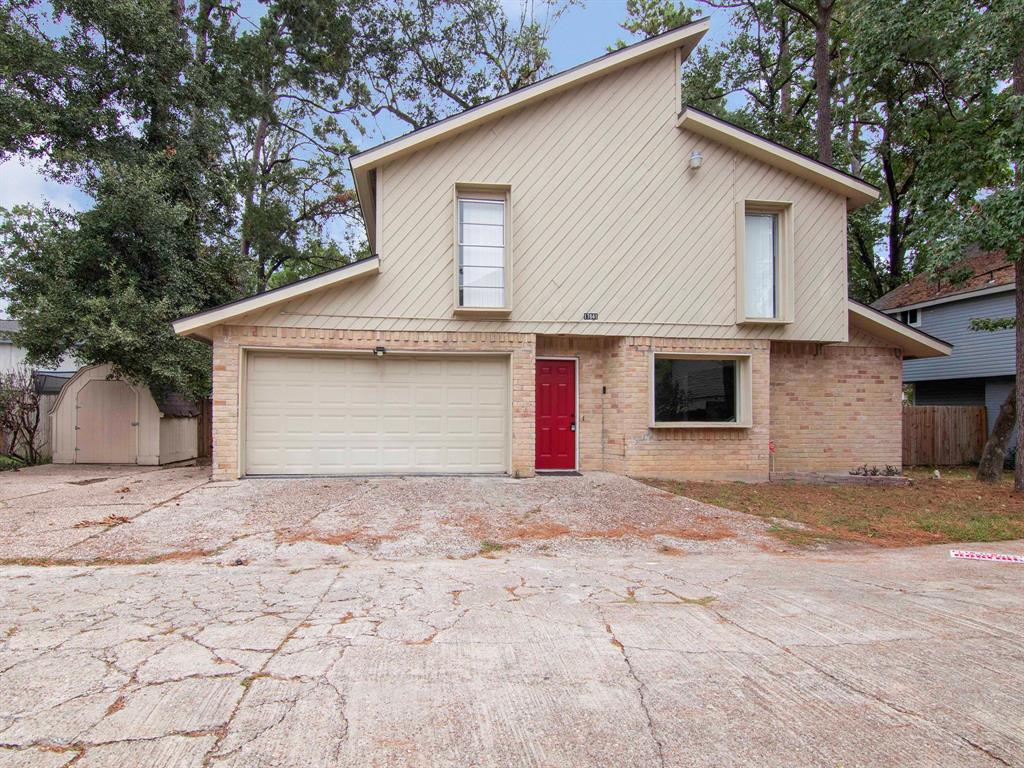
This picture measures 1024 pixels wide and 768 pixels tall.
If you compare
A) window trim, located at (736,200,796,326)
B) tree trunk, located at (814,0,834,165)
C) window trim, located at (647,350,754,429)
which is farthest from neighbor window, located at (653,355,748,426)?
tree trunk, located at (814,0,834,165)

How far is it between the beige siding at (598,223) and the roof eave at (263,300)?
11.7 inches

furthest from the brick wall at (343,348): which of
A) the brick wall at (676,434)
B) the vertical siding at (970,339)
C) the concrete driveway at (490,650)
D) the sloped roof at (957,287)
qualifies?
the vertical siding at (970,339)

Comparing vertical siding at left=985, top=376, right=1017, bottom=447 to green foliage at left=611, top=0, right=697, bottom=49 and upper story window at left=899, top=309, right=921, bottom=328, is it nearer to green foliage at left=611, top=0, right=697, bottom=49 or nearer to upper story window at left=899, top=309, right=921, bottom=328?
upper story window at left=899, top=309, right=921, bottom=328

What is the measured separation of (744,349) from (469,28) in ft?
52.6

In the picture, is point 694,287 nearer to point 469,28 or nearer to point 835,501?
point 835,501

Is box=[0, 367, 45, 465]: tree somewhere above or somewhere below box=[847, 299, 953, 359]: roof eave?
below

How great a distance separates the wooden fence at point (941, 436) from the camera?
17016mm

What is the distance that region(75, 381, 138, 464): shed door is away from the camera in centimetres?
1307

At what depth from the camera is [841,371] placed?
11.5m

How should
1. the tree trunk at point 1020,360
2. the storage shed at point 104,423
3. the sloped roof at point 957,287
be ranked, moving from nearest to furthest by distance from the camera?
the tree trunk at point 1020,360 → the storage shed at point 104,423 → the sloped roof at point 957,287

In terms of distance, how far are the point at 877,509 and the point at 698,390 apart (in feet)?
11.4

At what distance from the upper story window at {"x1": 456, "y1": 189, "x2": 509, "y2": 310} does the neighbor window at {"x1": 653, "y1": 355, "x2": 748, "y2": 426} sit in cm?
328

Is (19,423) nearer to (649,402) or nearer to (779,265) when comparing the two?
(649,402)

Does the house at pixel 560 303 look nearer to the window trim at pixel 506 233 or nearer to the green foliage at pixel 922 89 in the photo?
the window trim at pixel 506 233
